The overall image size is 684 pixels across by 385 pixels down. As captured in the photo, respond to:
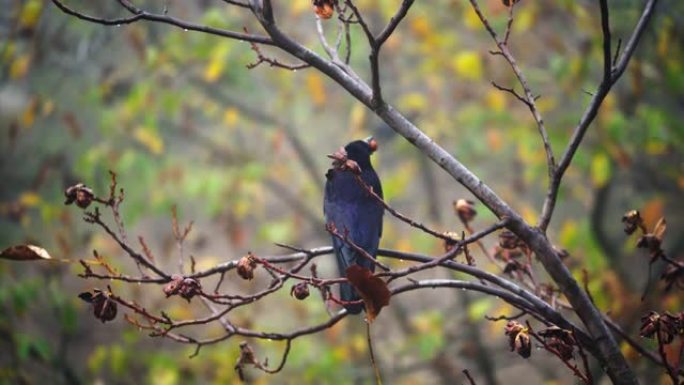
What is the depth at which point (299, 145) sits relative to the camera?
579 cm

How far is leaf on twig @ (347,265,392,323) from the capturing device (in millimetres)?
1356

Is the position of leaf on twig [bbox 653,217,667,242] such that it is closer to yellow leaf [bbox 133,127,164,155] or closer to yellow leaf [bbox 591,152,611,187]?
yellow leaf [bbox 591,152,611,187]

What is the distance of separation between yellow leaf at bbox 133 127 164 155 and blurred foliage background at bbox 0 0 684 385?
0.09 feet

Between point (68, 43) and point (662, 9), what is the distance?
4.98 metres

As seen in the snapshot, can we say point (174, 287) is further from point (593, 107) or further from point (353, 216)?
point (593, 107)

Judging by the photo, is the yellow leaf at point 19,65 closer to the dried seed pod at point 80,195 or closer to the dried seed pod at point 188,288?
the dried seed pod at point 80,195

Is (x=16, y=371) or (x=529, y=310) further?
(x=16, y=371)

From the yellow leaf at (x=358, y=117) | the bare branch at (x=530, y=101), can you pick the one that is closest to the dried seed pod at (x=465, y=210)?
the bare branch at (x=530, y=101)

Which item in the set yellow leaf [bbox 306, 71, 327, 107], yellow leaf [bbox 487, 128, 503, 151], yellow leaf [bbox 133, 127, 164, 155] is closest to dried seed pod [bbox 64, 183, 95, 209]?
yellow leaf [bbox 133, 127, 164, 155]

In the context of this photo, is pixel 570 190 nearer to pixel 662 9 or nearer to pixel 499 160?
pixel 499 160

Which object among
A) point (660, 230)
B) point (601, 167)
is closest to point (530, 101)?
point (660, 230)

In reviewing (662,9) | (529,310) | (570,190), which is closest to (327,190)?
(529,310)

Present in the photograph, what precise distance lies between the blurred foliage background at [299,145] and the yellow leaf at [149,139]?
1.1 inches

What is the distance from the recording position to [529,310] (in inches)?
60.2
